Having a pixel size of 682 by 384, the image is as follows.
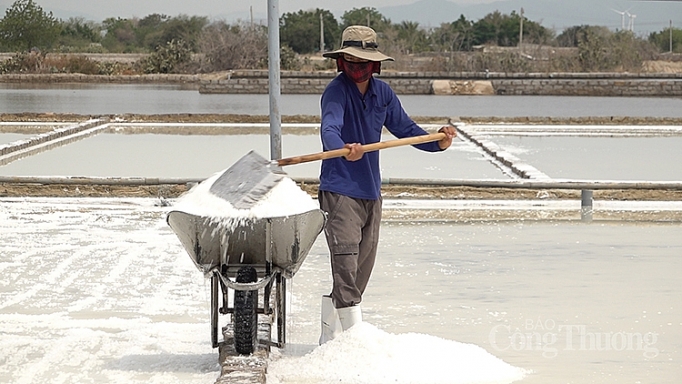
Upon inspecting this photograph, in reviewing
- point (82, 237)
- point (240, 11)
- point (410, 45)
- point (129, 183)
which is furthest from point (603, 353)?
point (240, 11)

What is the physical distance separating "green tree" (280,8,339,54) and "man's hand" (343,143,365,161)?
45163mm

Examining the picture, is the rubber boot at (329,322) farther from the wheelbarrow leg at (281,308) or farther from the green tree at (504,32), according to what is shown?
the green tree at (504,32)

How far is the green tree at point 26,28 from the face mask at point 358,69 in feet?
138

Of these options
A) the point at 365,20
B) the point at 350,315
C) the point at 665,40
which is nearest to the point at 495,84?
the point at 350,315

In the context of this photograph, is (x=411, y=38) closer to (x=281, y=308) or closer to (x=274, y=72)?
(x=274, y=72)

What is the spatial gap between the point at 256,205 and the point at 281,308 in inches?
16.7

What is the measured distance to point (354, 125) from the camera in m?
4.28

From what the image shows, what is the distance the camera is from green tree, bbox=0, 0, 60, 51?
44.6 metres

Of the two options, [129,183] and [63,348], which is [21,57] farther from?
[63,348]

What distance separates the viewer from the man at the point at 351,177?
418 centimetres

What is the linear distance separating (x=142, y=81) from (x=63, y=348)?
101 feet

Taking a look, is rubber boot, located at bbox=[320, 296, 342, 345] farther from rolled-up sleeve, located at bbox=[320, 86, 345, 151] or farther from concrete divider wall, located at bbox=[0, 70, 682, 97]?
concrete divider wall, located at bbox=[0, 70, 682, 97]

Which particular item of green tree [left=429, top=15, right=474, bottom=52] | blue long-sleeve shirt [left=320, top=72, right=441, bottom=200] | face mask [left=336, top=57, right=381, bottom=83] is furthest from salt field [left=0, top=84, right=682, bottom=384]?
green tree [left=429, top=15, right=474, bottom=52]

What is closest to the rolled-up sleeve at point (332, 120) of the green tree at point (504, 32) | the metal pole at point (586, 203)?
the metal pole at point (586, 203)
